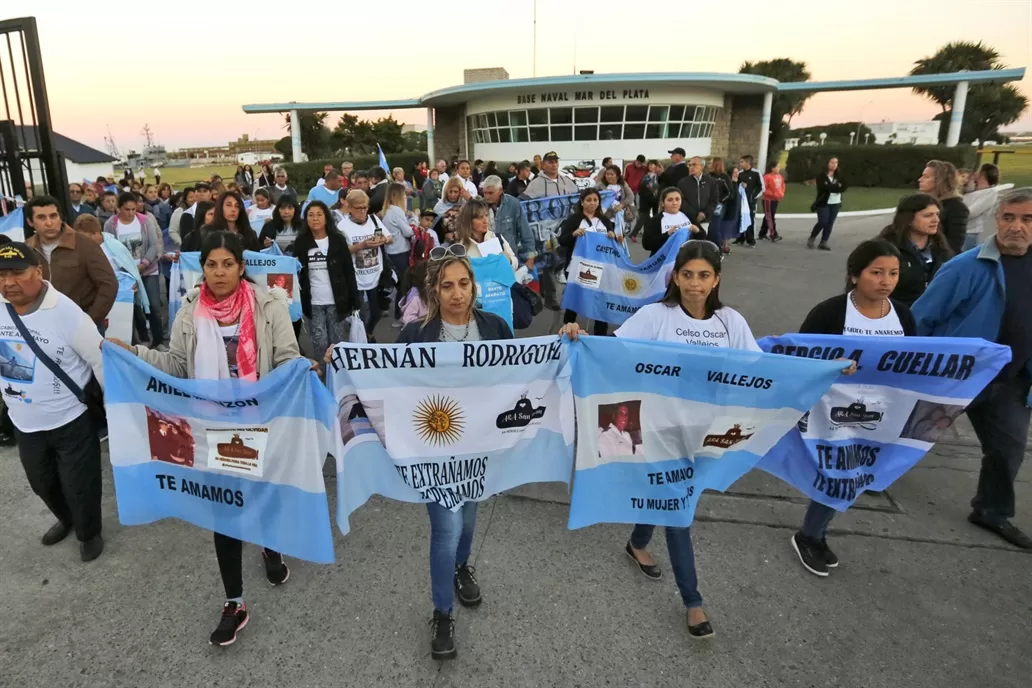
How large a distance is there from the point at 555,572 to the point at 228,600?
1740 millimetres

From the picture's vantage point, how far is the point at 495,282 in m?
5.43

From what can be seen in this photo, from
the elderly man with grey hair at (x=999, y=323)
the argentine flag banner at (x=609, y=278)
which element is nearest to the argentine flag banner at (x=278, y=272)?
the argentine flag banner at (x=609, y=278)

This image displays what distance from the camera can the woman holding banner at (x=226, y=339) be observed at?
10.3 ft

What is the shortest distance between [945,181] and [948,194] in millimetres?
122

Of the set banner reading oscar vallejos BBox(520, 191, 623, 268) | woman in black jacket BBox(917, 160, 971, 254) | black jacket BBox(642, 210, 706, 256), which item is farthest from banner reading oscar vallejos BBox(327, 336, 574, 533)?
banner reading oscar vallejos BBox(520, 191, 623, 268)

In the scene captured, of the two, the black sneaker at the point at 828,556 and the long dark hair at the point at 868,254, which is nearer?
the long dark hair at the point at 868,254

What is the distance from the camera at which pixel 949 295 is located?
397 cm

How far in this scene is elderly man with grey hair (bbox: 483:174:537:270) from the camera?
7516 mm

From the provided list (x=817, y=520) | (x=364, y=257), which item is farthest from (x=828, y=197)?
(x=817, y=520)

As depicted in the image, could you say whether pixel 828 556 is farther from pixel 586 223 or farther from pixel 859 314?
pixel 586 223

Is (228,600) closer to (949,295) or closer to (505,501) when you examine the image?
(505,501)

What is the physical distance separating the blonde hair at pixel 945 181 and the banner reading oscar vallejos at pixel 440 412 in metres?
4.74

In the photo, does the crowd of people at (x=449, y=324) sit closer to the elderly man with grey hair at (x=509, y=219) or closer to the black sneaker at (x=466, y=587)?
the black sneaker at (x=466, y=587)

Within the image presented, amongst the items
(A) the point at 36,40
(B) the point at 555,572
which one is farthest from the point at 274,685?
(A) the point at 36,40
